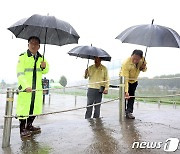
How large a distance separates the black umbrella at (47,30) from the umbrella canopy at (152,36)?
3.40 feet

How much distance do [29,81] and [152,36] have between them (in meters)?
2.34

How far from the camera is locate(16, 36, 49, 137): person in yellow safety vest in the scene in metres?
4.10

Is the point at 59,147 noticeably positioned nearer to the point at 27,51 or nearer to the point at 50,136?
the point at 50,136

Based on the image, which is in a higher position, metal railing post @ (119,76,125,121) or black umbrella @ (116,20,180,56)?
black umbrella @ (116,20,180,56)

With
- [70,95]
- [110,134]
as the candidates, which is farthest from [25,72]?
[70,95]

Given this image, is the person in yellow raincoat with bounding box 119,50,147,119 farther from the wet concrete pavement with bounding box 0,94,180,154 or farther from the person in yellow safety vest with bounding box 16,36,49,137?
the person in yellow safety vest with bounding box 16,36,49,137

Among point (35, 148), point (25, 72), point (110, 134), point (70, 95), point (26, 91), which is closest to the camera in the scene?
point (35, 148)

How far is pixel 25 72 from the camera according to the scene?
4.18 meters

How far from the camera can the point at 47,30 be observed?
4.88 metres

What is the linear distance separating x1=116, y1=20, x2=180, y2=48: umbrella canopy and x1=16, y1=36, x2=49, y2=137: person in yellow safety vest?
166cm

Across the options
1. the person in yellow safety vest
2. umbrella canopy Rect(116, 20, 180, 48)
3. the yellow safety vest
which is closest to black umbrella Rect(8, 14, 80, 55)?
the person in yellow safety vest

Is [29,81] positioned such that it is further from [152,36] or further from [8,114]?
[152,36]

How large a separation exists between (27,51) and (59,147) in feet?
5.42

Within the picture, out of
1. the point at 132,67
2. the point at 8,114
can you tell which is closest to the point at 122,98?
the point at 132,67
